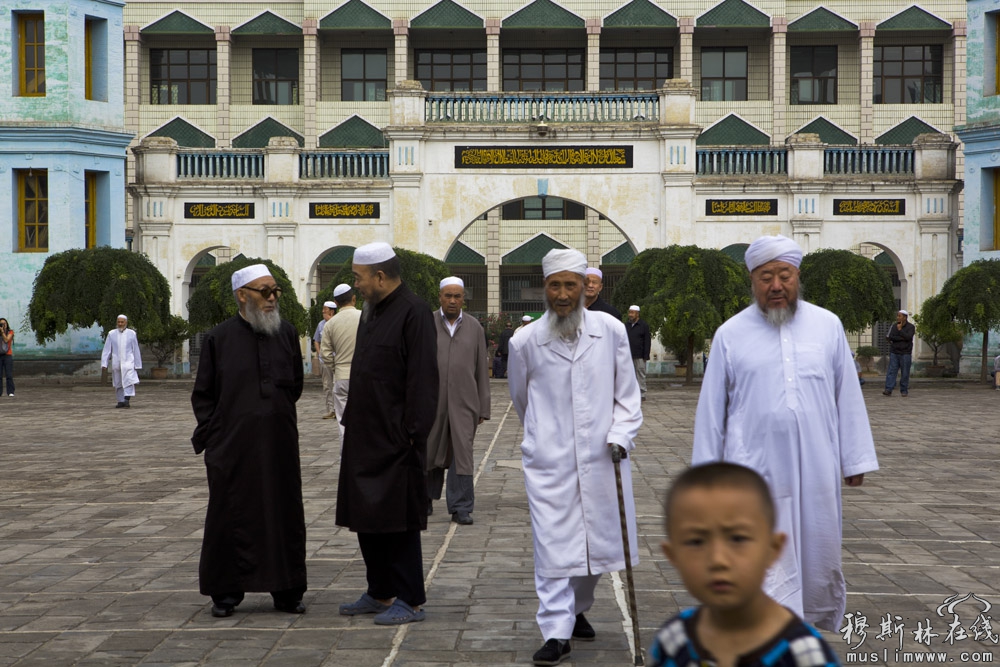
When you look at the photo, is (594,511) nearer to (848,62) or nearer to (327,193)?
(327,193)

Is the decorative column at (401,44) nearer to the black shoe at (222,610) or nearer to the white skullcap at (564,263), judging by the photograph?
the black shoe at (222,610)

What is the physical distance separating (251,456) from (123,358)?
1607 cm

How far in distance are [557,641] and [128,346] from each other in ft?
58.6

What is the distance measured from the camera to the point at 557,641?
17.6 ft

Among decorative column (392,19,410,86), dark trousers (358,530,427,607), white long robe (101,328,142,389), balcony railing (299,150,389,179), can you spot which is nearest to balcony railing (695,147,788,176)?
balcony railing (299,150,389,179)

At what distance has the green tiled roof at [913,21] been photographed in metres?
40.9

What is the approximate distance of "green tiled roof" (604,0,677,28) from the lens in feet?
134

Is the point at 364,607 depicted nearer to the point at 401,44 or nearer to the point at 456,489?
the point at 456,489

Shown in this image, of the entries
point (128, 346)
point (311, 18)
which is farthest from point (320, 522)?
point (311, 18)

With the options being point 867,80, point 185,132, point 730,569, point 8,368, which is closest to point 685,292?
point 8,368

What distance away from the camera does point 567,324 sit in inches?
227

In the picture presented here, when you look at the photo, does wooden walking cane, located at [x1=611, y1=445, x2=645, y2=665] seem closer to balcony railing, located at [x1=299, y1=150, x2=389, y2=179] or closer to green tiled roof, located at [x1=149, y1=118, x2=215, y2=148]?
balcony railing, located at [x1=299, y1=150, x2=389, y2=179]

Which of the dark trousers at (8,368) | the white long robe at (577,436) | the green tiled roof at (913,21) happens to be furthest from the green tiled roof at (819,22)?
the white long robe at (577,436)

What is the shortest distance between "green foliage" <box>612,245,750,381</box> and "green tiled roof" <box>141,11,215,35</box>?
2004 centimetres
